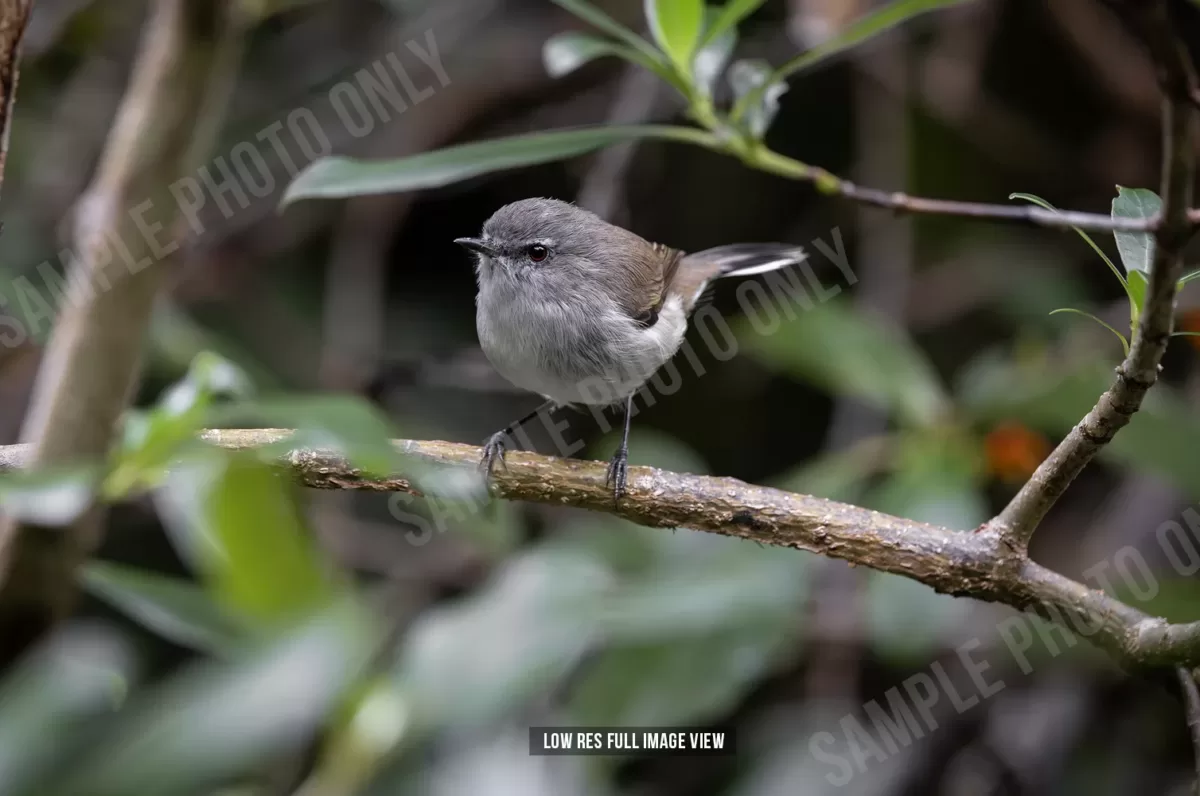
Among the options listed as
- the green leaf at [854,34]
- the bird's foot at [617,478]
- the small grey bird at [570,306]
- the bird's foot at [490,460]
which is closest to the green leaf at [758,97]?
the green leaf at [854,34]

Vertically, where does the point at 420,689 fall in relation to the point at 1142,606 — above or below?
above

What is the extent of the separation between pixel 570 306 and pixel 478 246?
360mm

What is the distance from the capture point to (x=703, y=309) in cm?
448

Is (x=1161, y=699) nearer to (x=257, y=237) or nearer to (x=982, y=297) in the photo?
(x=982, y=297)

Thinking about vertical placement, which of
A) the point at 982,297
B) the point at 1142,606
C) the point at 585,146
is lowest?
the point at 1142,606

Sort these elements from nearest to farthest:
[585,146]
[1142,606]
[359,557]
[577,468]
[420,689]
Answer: [420,689] < [585,146] < [577,468] < [1142,606] < [359,557]

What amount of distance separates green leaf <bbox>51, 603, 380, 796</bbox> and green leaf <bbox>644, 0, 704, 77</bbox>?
128 cm

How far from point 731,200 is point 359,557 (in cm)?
242

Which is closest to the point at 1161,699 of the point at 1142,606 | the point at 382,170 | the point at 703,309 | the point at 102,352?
the point at 1142,606


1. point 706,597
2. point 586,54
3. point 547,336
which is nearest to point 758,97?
point 586,54

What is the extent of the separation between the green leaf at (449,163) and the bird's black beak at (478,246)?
104cm

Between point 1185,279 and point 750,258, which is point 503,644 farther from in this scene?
point 750,258

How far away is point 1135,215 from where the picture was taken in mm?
1523

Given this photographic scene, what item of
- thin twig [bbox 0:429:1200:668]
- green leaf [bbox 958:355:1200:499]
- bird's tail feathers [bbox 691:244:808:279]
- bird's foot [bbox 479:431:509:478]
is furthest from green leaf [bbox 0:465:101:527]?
bird's tail feathers [bbox 691:244:808:279]
